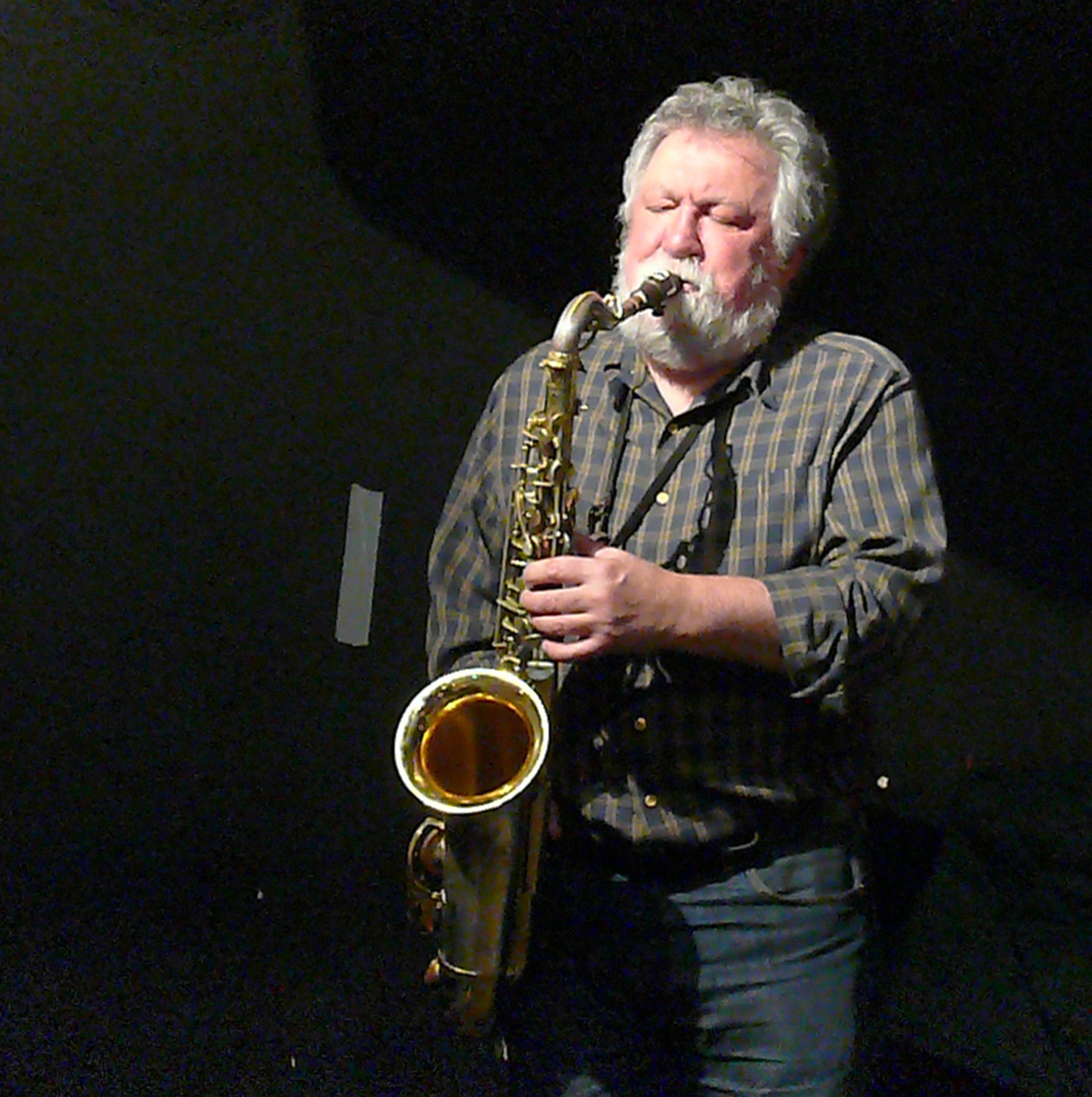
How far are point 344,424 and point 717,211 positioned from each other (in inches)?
A: 34.0

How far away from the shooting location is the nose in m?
1.31

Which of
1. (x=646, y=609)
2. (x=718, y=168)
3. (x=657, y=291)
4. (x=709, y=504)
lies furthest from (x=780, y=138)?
(x=646, y=609)

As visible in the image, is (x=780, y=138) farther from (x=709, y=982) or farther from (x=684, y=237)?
(x=709, y=982)

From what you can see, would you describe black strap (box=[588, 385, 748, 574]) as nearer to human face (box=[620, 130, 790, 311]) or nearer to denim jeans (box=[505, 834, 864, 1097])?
human face (box=[620, 130, 790, 311])

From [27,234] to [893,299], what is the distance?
1.36 m

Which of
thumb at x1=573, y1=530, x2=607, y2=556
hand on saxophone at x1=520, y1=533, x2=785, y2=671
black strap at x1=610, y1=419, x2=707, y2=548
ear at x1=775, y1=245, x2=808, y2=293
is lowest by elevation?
hand on saxophone at x1=520, y1=533, x2=785, y2=671

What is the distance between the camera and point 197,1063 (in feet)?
6.54

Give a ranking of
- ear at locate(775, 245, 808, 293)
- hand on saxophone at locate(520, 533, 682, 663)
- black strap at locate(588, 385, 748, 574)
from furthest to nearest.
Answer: ear at locate(775, 245, 808, 293), black strap at locate(588, 385, 748, 574), hand on saxophone at locate(520, 533, 682, 663)

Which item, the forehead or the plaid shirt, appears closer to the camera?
the plaid shirt

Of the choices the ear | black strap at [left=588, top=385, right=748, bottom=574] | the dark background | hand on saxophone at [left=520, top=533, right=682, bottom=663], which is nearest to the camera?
hand on saxophone at [left=520, top=533, right=682, bottom=663]

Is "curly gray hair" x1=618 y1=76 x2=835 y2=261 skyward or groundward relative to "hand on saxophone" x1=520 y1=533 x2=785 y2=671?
skyward

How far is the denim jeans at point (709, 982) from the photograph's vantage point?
1.22 m

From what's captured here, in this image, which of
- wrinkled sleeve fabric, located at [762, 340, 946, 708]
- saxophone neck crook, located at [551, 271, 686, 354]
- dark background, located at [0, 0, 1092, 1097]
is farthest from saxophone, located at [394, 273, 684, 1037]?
dark background, located at [0, 0, 1092, 1097]

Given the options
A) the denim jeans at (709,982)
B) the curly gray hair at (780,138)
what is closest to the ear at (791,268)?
the curly gray hair at (780,138)
